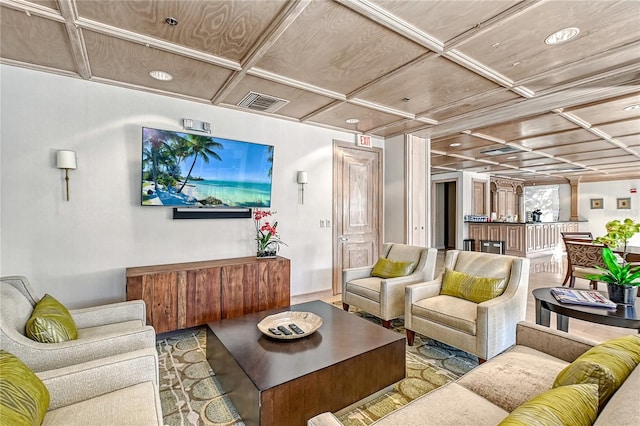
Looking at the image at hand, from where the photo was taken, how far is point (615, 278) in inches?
87.0

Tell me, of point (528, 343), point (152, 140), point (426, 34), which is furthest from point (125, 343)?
point (426, 34)

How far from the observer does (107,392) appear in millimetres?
1455

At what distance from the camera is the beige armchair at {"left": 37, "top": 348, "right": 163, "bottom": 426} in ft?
4.16

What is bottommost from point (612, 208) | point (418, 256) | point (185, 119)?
point (418, 256)

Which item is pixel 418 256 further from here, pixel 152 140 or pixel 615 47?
pixel 152 140

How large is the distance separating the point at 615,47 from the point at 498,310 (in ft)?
7.38

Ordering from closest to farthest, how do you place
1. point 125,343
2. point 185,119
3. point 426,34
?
point 125,343 < point 426,34 < point 185,119

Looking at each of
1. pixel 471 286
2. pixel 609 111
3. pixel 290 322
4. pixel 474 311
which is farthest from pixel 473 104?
pixel 290 322

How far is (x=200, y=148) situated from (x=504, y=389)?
3.40 metres

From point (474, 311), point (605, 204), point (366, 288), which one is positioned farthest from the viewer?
point (605, 204)

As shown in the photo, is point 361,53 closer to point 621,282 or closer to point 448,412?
point 448,412

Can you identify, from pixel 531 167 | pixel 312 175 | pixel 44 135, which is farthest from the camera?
pixel 531 167

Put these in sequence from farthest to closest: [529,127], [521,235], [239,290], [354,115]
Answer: [521,235] < [529,127] < [354,115] < [239,290]

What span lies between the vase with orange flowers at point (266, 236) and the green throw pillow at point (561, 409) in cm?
315
